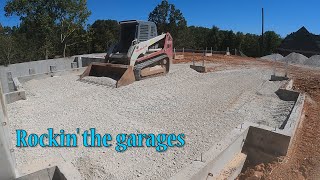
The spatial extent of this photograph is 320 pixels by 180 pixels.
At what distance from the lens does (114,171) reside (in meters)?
4.00

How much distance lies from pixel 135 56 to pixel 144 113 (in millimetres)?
3717

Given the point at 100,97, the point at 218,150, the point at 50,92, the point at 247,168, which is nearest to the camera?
the point at 218,150

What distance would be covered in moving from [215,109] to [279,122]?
153cm

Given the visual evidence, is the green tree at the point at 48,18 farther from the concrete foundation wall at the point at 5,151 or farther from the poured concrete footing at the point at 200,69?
the concrete foundation wall at the point at 5,151

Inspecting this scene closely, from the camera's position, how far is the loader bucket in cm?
907

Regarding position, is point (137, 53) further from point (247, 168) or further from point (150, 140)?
point (247, 168)

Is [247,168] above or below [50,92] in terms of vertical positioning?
below

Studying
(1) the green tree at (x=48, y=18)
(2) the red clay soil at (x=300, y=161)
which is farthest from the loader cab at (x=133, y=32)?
(1) the green tree at (x=48, y=18)

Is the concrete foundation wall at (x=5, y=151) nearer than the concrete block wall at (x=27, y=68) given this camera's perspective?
Yes

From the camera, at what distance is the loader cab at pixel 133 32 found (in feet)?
33.3

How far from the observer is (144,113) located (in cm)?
647

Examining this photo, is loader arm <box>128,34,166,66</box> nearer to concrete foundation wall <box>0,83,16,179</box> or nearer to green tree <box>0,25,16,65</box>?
concrete foundation wall <box>0,83,16,179</box>

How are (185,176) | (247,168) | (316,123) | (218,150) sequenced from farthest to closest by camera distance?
1. (316,123)
2. (247,168)
3. (218,150)
4. (185,176)

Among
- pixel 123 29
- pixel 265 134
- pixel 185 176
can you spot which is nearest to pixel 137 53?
pixel 123 29
